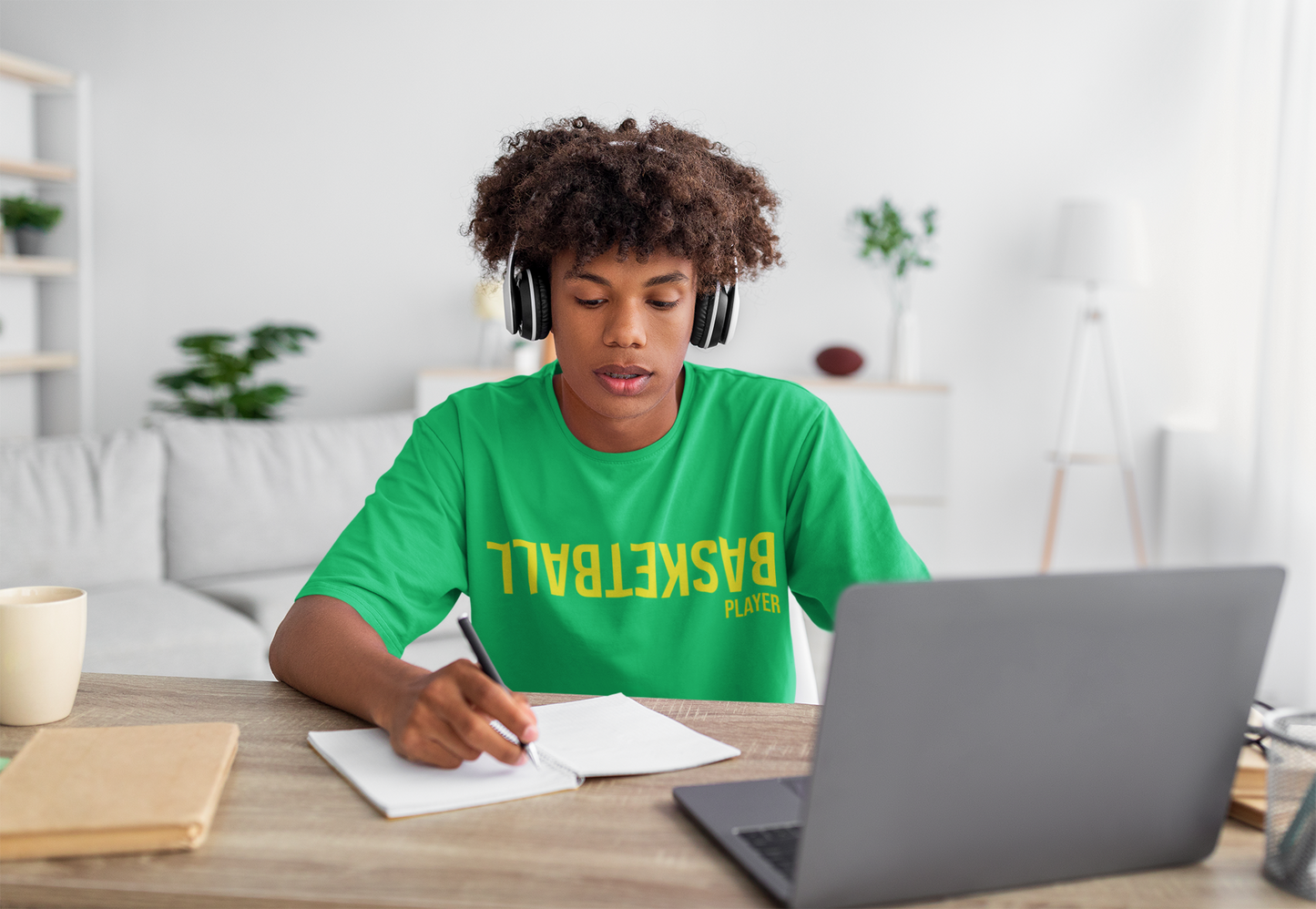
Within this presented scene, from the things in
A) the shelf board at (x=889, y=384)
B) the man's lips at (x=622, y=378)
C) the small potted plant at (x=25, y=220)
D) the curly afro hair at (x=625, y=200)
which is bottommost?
the shelf board at (x=889, y=384)

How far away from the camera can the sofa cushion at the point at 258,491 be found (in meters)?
2.88

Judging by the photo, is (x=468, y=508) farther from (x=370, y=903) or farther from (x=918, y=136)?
(x=918, y=136)

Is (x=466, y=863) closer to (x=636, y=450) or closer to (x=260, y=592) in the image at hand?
(x=636, y=450)

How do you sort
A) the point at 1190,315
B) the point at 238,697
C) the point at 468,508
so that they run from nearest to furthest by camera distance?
the point at 238,697, the point at 468,508, the point at 1190,315

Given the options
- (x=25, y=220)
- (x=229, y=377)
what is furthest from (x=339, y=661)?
(x=25, y=220)

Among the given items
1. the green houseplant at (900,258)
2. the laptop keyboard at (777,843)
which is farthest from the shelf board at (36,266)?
the laptop keyboard at (777,843)

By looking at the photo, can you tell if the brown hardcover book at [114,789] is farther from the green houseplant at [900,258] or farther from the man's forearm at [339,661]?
the green houseplant at [900,258]

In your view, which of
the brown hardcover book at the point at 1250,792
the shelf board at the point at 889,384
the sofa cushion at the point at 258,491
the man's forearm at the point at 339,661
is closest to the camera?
the brown hardcover book at the point at 1250,792

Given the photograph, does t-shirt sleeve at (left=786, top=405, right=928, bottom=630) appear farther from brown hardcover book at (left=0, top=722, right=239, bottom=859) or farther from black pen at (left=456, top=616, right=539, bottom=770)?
brown hardcover book at (left=0, top=722, right=239, bottom=859)

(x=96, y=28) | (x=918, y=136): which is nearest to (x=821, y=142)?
(x=918, y=136)

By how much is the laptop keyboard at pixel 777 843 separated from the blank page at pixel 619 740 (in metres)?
0.13

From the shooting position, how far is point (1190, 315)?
154 inches

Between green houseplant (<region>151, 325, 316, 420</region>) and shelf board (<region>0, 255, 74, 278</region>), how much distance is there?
695 millimetres

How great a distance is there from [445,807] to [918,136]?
3.74 meters
